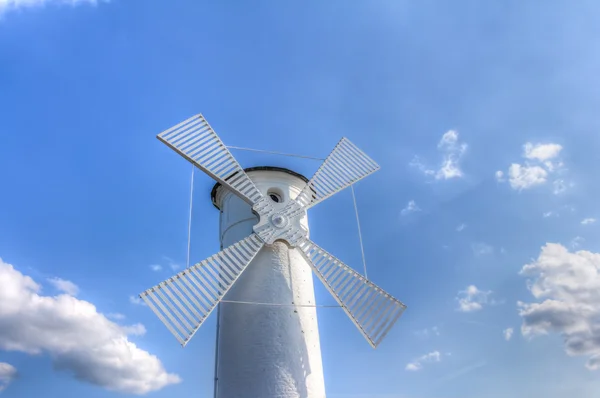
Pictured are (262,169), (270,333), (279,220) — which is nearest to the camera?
(270,333)

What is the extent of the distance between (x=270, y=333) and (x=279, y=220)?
1786 millimetres

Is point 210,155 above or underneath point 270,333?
above

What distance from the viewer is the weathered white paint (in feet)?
20.6

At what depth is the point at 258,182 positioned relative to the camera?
25.8ft

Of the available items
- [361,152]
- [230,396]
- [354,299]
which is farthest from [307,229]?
[230,396]

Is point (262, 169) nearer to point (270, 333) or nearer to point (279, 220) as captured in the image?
point (279, 220)

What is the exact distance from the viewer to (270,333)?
21.4ft

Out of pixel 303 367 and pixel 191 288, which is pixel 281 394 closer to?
pixel 303 367

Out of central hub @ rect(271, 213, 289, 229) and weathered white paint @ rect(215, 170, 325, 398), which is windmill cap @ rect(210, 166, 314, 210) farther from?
central hub @ rect(271, 213, 289, 229)

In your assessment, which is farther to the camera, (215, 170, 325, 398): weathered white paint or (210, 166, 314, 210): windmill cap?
(210, 166, 314, 210): windmill cap

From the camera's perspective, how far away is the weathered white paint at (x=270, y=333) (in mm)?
6270

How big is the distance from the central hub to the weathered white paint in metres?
0.32

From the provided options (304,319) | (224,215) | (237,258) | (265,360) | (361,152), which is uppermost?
(361,152)

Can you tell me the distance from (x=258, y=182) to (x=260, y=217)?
0.86m
